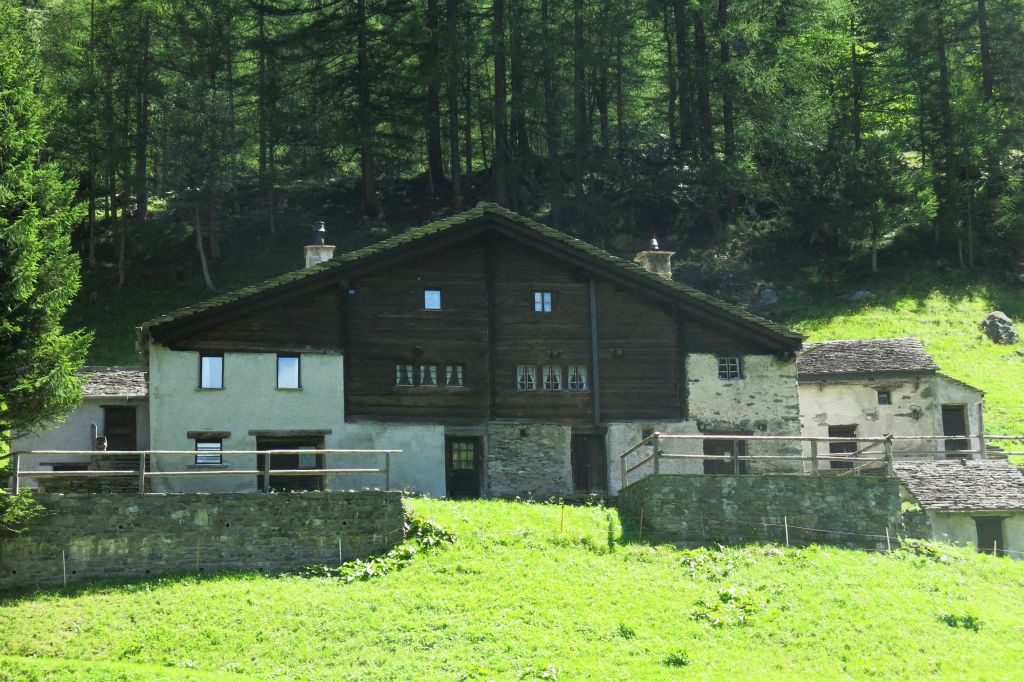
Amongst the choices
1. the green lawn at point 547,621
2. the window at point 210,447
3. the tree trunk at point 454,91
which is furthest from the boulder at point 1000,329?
the window at point 210,447

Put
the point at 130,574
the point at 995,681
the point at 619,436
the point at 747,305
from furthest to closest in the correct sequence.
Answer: the point at 747,305, the point at 619,436, the point at 130,574, the point at 995,681

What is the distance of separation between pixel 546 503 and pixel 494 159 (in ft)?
98.1

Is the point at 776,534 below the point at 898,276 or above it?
below

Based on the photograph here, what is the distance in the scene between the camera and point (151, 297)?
2282 inches

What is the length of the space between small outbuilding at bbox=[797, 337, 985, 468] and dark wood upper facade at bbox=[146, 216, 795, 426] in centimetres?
563

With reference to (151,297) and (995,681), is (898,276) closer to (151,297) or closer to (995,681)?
(151,297)

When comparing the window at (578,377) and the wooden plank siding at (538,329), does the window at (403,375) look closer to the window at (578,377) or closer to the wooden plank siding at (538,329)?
the wooden plank siding at (538,329)

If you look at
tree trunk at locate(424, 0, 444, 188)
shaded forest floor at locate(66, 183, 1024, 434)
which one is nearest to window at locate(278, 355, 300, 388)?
shaded forest floor at locate(66, 183, 1024, 434)

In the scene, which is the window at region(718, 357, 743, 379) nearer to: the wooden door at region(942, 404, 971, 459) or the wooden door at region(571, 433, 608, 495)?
the wooden door at region(571, 433, 608, 495)

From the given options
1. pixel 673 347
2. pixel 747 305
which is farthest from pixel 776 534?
pixel 747 305

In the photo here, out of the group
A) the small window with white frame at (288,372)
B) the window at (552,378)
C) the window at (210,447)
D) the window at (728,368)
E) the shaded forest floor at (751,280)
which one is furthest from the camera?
the shaded forest floor at (751,280)

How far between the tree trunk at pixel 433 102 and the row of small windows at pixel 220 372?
89.3ft

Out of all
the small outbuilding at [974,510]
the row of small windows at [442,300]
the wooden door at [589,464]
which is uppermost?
the row of small windows at [442,300]

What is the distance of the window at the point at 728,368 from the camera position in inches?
1505
